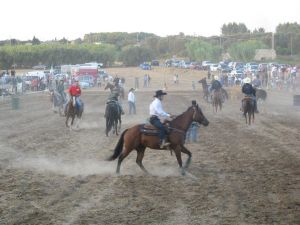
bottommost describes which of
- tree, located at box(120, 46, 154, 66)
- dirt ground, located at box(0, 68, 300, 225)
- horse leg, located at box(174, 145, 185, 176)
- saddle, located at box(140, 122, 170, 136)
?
dirt ground, located at box(0, 68, 300, 225)

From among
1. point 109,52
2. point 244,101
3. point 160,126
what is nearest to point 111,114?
point 244,101

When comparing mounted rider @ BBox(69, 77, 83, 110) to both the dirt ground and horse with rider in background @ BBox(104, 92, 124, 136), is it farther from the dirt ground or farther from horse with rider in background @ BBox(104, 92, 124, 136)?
horse with rider in background @ BBox(104, 92, 124, 136)

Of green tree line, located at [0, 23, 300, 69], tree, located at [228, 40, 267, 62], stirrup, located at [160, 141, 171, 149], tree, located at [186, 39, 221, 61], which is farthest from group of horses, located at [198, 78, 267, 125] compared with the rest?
tree, located at [186, 39, 221, 61]

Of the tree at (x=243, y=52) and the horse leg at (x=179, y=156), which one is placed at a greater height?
A: the tree at (x=243, y=52)

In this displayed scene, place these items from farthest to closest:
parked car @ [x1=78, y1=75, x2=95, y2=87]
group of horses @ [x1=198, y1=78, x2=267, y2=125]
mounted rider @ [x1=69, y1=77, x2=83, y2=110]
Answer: parked car @ [x1=78, y1=75, x2=95, y2=87] → group of horses @ [x1=198, y1=78, x2=267, y2=125] → mounted rider @ [x1=69, y1=77, x2=83, y2=110]

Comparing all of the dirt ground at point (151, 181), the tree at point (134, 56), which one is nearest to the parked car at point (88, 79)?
the dirt ground at point (151, 181)

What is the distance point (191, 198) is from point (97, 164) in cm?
485

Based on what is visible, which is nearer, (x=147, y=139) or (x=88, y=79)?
(x=147, y=139)

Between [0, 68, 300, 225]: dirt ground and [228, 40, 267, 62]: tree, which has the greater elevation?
[228, 40, 267, 62]: tree

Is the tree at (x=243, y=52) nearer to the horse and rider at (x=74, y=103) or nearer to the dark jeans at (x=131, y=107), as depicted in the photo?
the dark jeans at (x=131, y=107)

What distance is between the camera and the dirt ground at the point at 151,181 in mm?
10148

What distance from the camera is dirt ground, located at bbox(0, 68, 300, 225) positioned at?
10148 mm

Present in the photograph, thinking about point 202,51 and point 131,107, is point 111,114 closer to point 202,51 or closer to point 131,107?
point 131,107

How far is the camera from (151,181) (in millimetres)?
13266
